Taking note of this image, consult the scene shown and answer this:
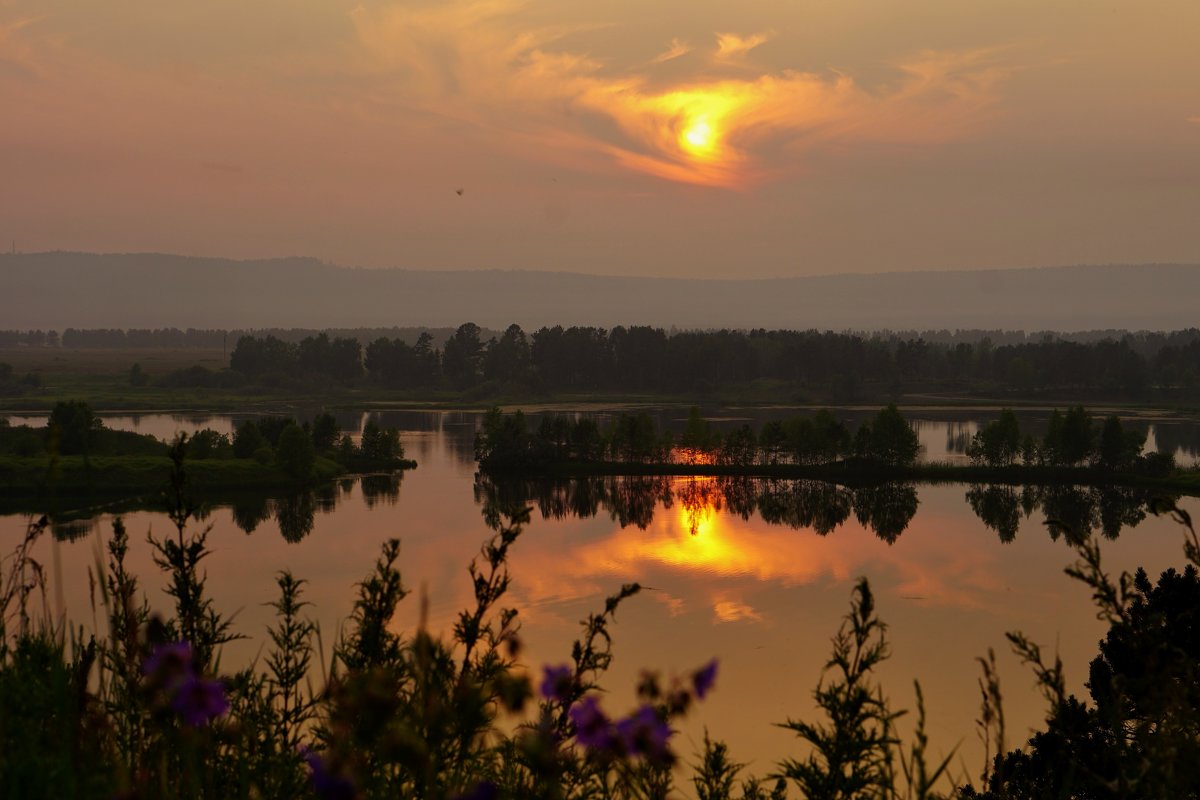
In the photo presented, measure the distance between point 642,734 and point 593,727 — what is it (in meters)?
0.18

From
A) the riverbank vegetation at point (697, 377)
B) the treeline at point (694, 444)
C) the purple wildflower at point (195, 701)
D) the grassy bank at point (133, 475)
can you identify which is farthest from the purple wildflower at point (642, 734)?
the riverbank vegetation at point (697, 377)

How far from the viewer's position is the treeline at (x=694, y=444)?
314ft

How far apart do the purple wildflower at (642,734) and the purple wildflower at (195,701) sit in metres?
1.03

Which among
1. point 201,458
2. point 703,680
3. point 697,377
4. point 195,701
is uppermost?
point 195,701

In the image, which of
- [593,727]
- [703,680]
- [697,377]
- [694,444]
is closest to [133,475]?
[694,444]

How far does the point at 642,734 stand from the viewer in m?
2.75

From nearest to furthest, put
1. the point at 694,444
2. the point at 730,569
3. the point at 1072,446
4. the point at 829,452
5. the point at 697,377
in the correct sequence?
the point at 730,569
the point at 1072,446
the point at 829,452
the point at 694,444
the point at 697,377

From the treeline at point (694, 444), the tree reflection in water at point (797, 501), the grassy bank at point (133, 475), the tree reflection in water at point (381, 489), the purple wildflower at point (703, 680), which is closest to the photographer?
the purple wildflower at point (703, 680)

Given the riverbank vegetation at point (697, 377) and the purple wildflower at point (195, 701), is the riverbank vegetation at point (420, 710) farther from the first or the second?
the riverbank vegetation at point (697, 377)

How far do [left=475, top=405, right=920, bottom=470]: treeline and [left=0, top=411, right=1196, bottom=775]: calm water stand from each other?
24.4 ft

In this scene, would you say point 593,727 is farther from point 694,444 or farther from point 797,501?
point 694,444

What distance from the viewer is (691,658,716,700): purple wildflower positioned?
3357 millimetres

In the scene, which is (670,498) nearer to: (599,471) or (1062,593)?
(599,471)

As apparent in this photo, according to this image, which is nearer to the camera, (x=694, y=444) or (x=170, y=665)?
(x=170, y=665)
